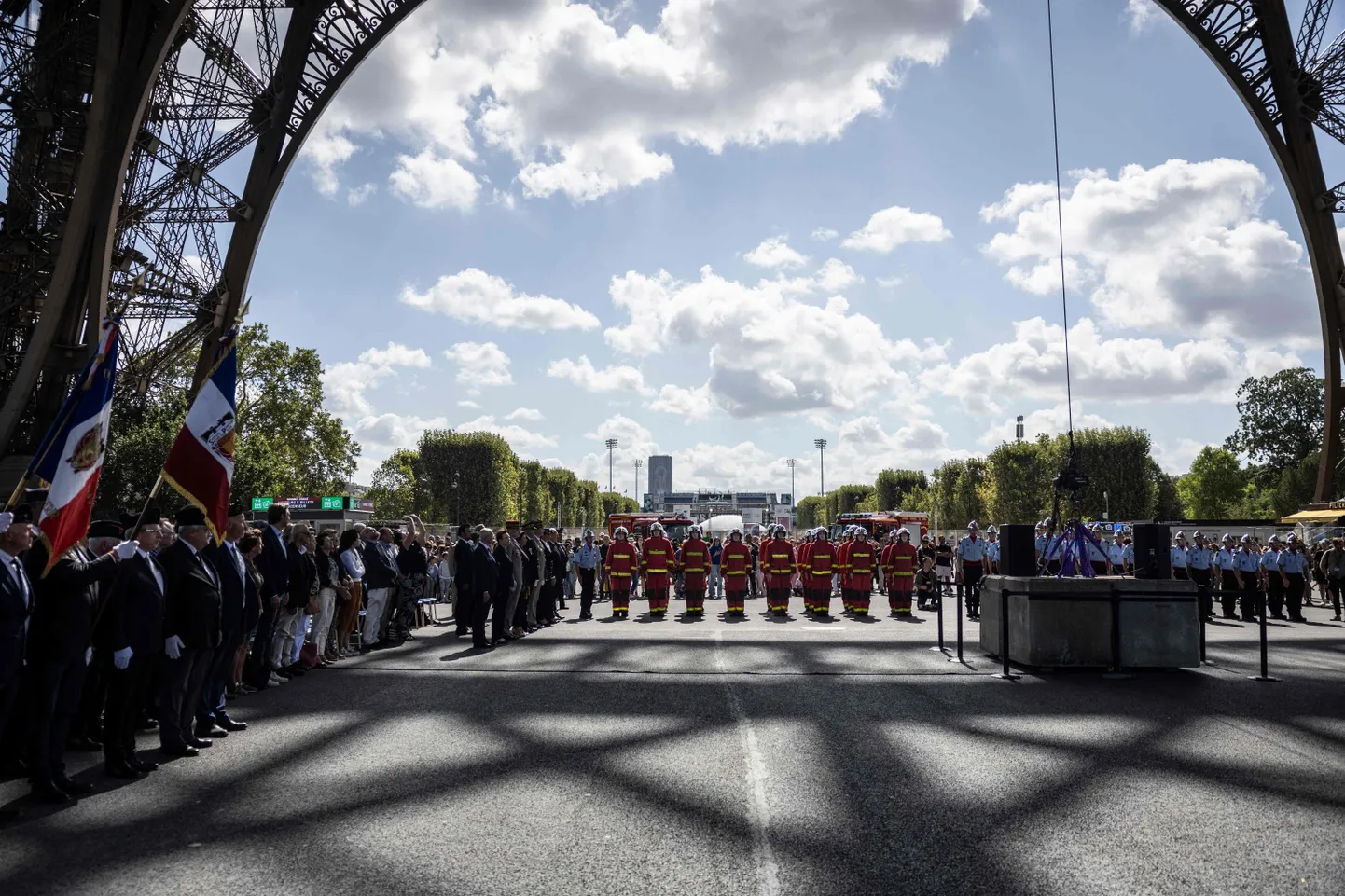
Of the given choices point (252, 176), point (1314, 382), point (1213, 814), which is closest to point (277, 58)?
point (252, 176)

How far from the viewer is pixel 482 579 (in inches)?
597

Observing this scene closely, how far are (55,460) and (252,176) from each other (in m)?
25.0

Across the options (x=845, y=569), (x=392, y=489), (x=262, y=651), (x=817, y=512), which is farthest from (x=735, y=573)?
(x=817, y=512)

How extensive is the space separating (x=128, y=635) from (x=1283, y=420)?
94452mm

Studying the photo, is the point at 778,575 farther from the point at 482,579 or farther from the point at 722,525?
the point at 722,525

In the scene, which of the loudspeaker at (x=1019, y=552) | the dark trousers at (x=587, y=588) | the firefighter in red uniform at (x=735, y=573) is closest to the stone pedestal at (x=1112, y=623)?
the loudspeaker at (x=1019, y=552)

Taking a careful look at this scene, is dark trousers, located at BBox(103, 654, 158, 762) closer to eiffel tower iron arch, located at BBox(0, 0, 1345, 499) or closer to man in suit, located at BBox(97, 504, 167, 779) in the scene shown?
man in suit, located at BBox(97, 504, 167, 779)

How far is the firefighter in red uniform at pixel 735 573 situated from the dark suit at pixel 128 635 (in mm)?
16497

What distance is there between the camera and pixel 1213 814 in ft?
19.9

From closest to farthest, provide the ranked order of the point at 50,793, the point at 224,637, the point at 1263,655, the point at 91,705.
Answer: the point at 50,793
the point at 91,705
the point at 224,637
the point at 1263,655

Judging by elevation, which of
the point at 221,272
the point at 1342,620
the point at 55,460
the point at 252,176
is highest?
the point at 252,176

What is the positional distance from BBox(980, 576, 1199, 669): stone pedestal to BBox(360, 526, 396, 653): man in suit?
9345 mm

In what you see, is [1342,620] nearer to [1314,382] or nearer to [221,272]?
[221,272]

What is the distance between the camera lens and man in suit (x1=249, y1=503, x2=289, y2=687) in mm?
10750
